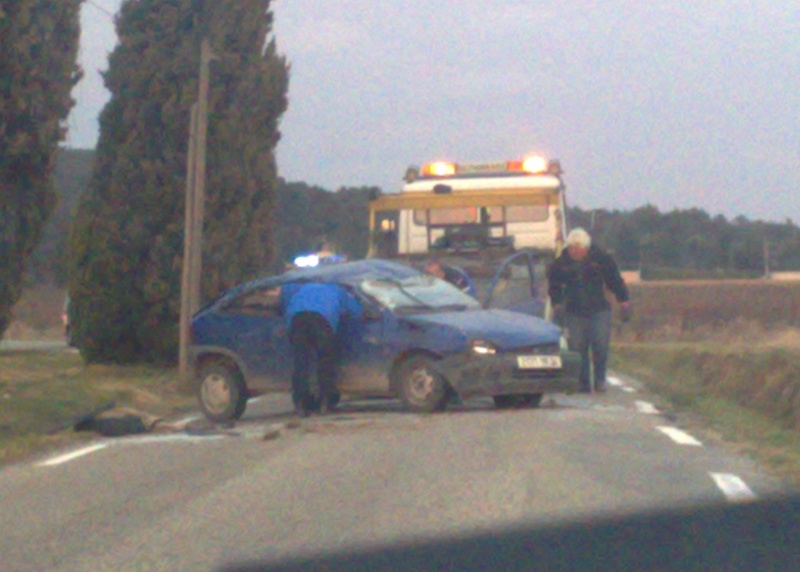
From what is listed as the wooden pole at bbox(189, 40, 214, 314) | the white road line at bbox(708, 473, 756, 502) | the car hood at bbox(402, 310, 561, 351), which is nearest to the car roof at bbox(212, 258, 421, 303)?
the car hood at bbox(402, 310, 561, 351)

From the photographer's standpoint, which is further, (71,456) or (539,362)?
(539,362)

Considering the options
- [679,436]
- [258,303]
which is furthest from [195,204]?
[679,436]

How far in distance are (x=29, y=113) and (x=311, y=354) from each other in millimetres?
4951

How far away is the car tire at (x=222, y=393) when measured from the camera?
45.1 feet

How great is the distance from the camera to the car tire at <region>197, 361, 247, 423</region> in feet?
45.1

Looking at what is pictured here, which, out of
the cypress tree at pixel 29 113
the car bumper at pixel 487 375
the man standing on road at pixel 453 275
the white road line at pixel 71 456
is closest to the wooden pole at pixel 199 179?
the cypress tree at pixel 29 113

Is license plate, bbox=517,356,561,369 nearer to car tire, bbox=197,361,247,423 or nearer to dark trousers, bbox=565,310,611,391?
dark trousers, bbox=565,310,611,391

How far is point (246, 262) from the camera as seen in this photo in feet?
72.5

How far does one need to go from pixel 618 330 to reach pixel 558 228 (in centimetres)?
1494

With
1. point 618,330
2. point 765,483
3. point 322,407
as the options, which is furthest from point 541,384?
point 618,330

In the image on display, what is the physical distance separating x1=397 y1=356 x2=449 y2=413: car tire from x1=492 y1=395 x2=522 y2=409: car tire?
85cm

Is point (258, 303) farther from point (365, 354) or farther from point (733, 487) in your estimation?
point (733, 487)

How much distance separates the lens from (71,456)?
10.6m

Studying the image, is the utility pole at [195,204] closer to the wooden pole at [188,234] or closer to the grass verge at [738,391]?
the wooden pole at [188,234]
